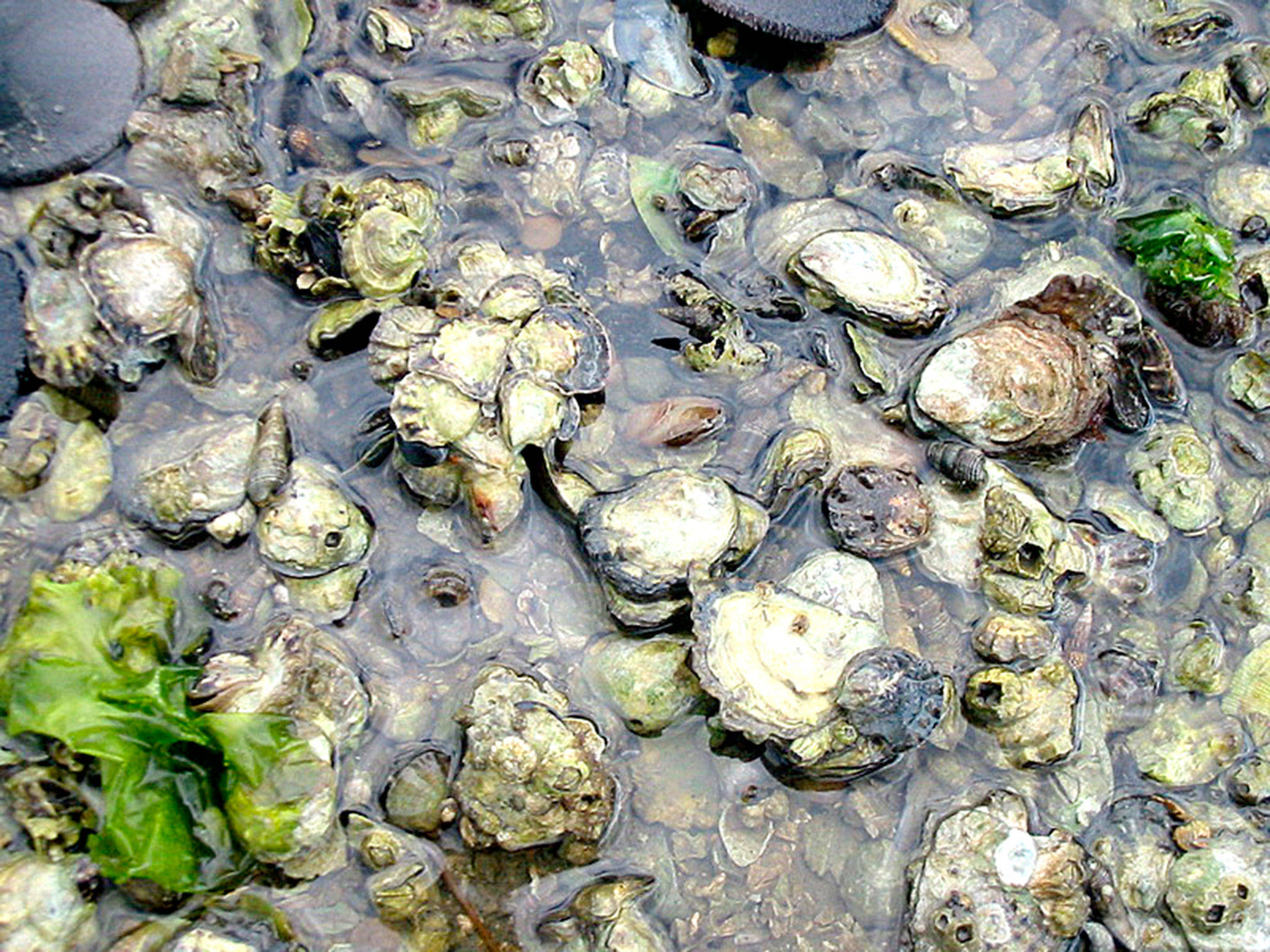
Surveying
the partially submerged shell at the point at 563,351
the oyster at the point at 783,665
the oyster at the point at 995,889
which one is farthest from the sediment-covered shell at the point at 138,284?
the oyster at the point at 995,889

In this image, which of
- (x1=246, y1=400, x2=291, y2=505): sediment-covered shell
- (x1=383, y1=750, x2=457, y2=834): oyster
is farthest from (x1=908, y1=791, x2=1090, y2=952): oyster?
(x1=246, y1=400, x2=291, y2=505): sediment-covered shell

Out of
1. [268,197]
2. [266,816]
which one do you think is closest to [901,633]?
[266,816]

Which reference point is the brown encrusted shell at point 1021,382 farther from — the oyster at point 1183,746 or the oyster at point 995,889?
the oyster at point 995,889

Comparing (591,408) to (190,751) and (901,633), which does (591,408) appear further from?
(190,751)

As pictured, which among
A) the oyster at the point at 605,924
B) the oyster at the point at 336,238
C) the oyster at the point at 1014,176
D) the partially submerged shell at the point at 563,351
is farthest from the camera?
the oyster at the point at 1014,176

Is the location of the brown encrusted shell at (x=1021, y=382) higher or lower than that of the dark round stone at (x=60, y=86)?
lower
